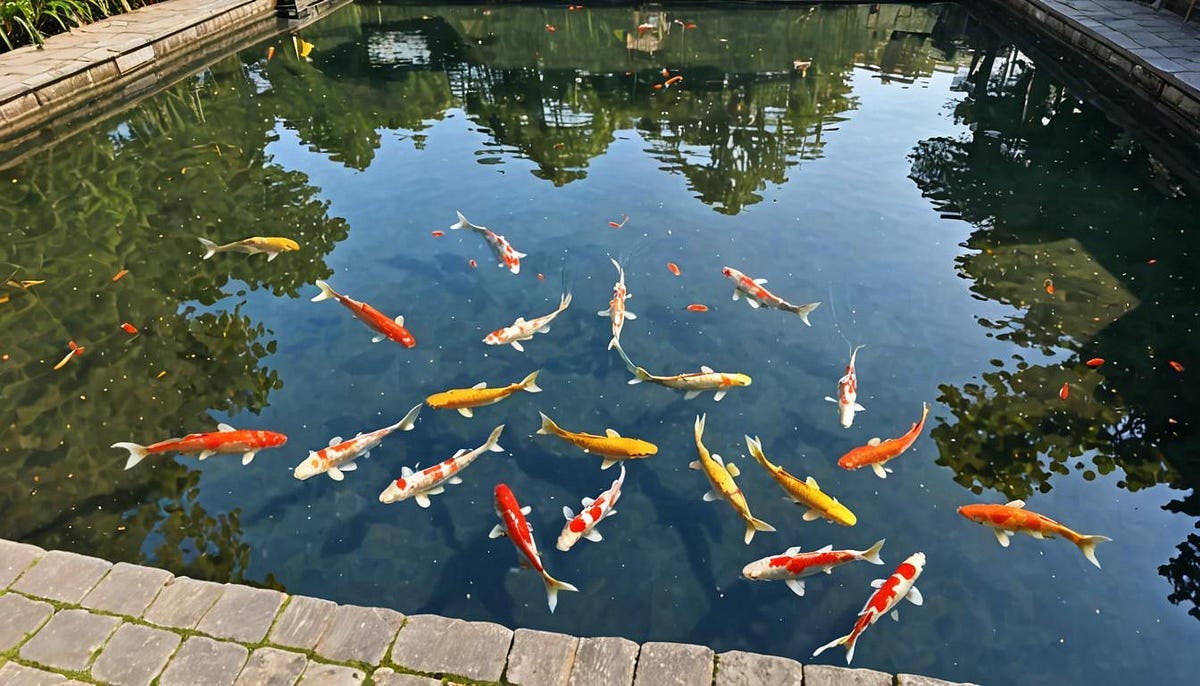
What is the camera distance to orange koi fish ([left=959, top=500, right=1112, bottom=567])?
4910 millimetres

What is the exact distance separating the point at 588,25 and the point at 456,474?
52.0 feet

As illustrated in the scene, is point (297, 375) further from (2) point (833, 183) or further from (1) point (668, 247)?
(2) point (833, 183)

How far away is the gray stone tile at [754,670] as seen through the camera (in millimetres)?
3709

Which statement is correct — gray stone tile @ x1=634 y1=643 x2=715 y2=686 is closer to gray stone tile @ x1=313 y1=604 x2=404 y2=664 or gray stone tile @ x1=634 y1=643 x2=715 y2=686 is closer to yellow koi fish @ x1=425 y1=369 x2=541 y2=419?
gray stone tile @ x1=313 y1=604 x2=404 y2=664

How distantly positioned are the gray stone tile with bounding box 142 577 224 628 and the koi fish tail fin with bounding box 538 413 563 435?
249 cm

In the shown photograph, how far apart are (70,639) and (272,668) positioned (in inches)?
46.3

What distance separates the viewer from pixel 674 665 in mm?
3768

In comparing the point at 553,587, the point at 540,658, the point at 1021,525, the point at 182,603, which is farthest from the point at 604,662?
the point at 1021,525

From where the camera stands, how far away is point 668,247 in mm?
8617

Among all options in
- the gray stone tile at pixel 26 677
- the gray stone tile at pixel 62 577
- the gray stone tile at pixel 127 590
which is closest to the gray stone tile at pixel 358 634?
the gray stone tile at pixel 127 590

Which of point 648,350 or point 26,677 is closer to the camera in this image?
point 26,677

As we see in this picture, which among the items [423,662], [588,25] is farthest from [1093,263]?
[588,25]

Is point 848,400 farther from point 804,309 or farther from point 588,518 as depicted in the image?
point 588,518

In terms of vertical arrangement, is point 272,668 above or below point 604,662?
above
